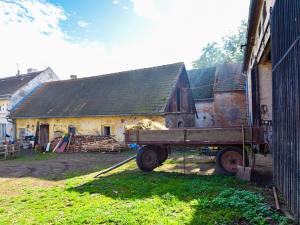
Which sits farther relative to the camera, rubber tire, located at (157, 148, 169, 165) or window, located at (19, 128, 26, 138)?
window, located at (19, 128, 26, 138)

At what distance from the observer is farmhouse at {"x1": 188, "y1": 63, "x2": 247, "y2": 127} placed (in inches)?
837

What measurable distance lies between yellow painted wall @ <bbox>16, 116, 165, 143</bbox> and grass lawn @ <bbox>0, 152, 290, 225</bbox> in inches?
335

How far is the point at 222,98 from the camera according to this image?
21.7m

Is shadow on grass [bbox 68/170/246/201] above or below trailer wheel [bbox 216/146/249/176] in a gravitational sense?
below

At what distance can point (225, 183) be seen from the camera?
6.48 m

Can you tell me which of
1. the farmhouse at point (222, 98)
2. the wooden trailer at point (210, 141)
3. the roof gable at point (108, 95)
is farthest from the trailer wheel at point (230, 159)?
the farmhouse at point (222, 98)

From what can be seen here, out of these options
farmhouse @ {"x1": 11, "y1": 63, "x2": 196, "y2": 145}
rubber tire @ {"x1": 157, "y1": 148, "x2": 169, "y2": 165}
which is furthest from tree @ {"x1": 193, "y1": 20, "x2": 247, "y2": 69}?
rubber tire @ {"x1": 157, "y1": 148, "x2": 169, "y2": 165}

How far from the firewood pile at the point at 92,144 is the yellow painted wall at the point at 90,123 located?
0.85 meters

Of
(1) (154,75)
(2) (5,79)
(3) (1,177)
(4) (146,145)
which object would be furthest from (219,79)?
(2) (5,79)

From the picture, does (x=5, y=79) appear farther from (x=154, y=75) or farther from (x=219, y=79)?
(x=219, y=79)

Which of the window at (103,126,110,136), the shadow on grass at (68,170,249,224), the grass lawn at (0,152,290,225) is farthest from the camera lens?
the window at (103,126,110,136)

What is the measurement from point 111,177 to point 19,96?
19.0 meters

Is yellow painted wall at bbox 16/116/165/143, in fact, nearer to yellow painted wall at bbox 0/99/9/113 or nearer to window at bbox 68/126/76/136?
window at bbox 68/126/76/136

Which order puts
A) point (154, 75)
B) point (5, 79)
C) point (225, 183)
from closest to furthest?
1. point (225, 183)
2. point (154, 75)
3. point (5, 79)
